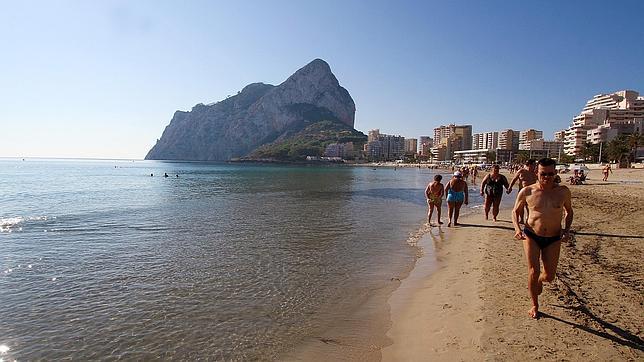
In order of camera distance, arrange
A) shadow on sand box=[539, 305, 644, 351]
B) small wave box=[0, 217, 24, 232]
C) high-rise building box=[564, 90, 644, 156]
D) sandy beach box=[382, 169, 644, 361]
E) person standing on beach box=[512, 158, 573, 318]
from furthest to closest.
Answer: high-rise building box=[564, 90, 644, 156]
small wave box=[0, 217, 24, 232]
person standing on beach box=[512, 158, 573, 318]
sandy beach box=[382, 169, 644, 361]
shadow on sand box=[539, 305, 644, 351]

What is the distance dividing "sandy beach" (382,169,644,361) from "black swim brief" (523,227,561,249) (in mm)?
897

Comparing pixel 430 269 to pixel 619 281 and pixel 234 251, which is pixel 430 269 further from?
pixel 234 251

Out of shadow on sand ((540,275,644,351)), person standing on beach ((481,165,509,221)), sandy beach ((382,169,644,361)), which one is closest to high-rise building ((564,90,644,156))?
person standing on beach ((481,165,509,221))

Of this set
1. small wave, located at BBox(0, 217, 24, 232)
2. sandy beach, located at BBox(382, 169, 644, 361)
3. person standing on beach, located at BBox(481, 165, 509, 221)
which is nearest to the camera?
sandy beach, located at BBox(382, 169, 644, 361)

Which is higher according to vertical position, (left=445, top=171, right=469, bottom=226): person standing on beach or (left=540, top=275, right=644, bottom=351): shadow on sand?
(left=445, top=171, right=469, bottom=226): person standing on beach

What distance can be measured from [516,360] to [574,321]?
1.25m

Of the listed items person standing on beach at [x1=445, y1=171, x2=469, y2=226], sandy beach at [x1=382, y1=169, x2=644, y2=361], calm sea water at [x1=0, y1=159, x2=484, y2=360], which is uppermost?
person standing on beach at [x1=445, y1=171, x2=469, y2=226]

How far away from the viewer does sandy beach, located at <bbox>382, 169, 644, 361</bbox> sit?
388 centimetres

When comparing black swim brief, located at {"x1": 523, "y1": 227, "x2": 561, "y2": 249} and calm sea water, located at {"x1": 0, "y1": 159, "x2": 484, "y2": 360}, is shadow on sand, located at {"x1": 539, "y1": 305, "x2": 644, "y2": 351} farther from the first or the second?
calm sea water, located at {"x1": 0, "y1": 159, "x2": 484, "y2": 360}

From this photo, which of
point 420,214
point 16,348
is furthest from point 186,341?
point 420,214

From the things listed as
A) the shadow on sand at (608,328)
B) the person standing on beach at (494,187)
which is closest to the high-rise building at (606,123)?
the person standing on beach at (494,187)

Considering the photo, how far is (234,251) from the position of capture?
9398 millimetres

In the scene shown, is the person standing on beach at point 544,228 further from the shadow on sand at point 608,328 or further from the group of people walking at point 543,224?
the shadow on sand at point 608,328

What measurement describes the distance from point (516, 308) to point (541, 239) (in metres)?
1.05
